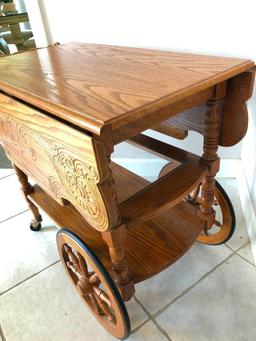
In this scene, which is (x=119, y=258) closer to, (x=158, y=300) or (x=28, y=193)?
(x=158, y=300)

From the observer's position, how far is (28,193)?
1.14 m

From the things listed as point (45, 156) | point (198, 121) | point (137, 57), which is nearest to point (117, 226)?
point (45, 156)

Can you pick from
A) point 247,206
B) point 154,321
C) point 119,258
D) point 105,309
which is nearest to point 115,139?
point 119,258

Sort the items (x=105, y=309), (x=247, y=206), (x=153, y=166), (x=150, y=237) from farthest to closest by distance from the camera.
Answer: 1. (x=153, y=166)
2. (x=247, y=206)
3. (x=150, y=237)
4. (x=105, y=309)

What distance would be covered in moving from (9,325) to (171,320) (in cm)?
51

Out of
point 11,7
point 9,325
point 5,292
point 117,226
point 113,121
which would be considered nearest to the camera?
point 113,121

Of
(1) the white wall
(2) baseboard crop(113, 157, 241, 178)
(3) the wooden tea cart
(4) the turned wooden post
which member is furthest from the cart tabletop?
(2) baseboard crop(113, 157, 241, 178)

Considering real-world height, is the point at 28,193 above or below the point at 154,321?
above

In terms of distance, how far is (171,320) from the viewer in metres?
0.88

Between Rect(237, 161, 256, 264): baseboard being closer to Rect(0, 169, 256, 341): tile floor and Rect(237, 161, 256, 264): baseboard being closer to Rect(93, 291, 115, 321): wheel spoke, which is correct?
Rect(0, 169, 256, 341): tile floor

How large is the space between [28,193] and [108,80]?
67 centimetres

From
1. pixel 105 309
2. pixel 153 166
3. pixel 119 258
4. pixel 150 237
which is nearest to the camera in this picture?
pixel 119 258

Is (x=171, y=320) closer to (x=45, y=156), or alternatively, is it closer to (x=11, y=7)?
(x=45, y=156)

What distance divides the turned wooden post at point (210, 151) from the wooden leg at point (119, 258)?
1.06 ft
